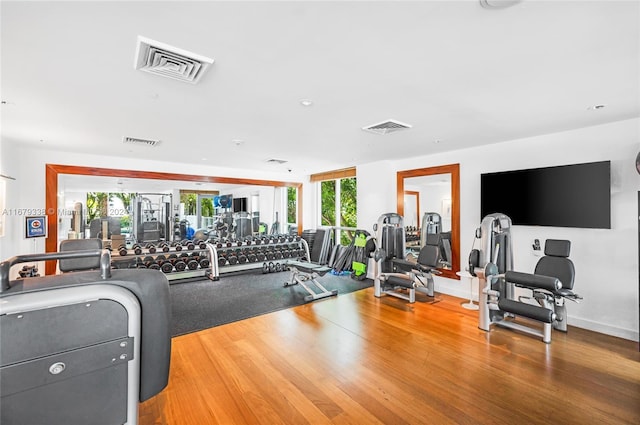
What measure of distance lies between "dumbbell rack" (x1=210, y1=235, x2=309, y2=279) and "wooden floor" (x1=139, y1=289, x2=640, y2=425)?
2654mm

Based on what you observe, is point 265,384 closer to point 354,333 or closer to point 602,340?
point 354,333

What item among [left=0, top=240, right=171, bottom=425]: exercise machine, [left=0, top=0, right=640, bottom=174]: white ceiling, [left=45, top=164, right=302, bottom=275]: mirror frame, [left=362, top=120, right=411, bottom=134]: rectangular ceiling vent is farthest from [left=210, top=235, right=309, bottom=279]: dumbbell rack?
[left=0, top=240, right=171, bottom=425]: exercise machine

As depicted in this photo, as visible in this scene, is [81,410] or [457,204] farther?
[457,204]

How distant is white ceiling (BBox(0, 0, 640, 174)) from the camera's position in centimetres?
146

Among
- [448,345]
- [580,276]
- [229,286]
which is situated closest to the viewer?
[448,345]

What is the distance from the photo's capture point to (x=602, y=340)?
120 inches

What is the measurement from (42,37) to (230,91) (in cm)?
110

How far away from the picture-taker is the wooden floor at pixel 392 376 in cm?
195

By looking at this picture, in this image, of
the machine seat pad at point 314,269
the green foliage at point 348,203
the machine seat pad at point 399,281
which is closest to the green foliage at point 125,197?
the machine seat pad at point 314,269

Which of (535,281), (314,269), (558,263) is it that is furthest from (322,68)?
(558,263)

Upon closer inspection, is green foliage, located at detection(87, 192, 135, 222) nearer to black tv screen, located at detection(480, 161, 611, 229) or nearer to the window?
the window

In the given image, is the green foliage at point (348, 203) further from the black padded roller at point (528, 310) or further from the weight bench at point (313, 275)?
the black padded roller at point (528, 310)

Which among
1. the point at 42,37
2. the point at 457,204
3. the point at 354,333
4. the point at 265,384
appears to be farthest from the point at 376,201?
the point at 42,37

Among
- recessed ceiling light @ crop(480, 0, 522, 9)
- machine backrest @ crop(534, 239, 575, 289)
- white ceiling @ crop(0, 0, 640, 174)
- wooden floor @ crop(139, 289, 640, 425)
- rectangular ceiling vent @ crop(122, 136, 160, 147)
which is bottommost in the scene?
wooden floor @ crop(139, 289, 640, 425)
